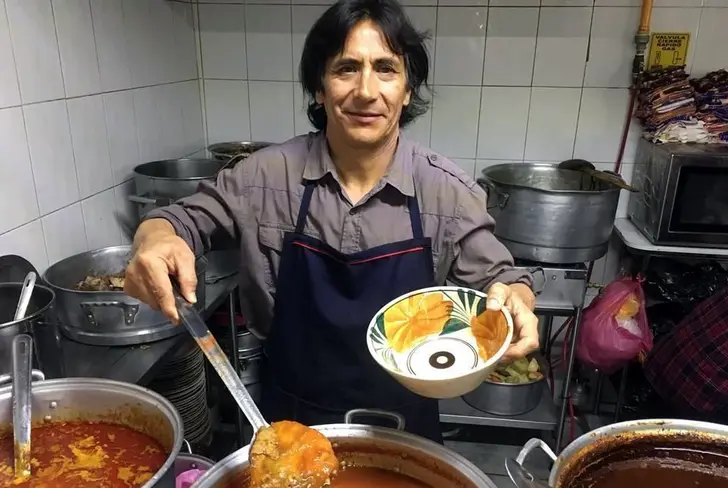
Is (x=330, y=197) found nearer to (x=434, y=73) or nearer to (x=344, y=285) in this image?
(x=344, y=285)

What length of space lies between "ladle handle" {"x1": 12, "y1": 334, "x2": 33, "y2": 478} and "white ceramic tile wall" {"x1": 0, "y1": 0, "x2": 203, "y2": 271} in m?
0.64

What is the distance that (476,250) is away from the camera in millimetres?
1171

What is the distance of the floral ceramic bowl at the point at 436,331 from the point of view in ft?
3.00

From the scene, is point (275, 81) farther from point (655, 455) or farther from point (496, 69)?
point (655, 455)

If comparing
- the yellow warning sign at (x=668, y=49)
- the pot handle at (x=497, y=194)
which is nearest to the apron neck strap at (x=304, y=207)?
the pot handle at (x=497, y=194)

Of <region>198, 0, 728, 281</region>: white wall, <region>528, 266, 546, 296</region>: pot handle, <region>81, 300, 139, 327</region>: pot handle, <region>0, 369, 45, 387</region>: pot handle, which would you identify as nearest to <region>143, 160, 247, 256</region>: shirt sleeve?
<region>81, 300, 139, 327</region>: pot handle

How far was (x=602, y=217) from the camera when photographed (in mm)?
1868

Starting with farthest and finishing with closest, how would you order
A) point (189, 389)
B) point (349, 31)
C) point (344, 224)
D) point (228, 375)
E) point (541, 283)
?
point (541, 283) < point (189, 389) < point (344, 224) < point (349, 31) < point (228, 375)

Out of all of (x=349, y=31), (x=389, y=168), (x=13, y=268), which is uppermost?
(x=349, y=31)

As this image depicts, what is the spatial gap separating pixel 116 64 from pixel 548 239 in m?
1.43

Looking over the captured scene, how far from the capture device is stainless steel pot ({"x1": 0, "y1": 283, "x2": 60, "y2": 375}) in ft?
3.17

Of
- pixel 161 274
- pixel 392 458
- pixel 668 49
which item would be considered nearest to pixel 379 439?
pixel 392 458

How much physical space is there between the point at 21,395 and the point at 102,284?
25.7 inches

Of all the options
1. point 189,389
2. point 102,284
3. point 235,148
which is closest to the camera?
point 102,284
